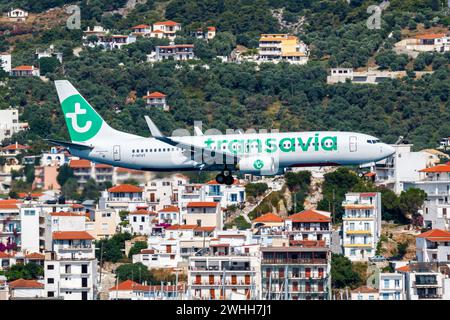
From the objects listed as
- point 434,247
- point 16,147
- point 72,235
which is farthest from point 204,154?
point 16,147

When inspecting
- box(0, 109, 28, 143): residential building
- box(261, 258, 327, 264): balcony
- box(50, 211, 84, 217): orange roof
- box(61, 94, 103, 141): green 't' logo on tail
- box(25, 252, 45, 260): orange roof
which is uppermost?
box(0, 109, 28, 143): residential building

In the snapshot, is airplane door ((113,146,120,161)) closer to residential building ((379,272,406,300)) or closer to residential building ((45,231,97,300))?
residential building ((379,272,406,300))

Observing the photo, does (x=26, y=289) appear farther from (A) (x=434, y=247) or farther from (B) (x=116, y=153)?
(B) (x=116, y=153)

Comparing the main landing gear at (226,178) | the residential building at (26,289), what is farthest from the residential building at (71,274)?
the main landing gear at (226,178)

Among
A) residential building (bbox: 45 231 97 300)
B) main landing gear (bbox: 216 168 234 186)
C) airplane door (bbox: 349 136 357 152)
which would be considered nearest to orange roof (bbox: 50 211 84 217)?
residential building (bbox: 45 231 97 300)

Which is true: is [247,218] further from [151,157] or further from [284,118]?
[151,157]

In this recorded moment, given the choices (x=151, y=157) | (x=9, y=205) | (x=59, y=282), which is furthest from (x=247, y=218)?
(x=151, y=157)
